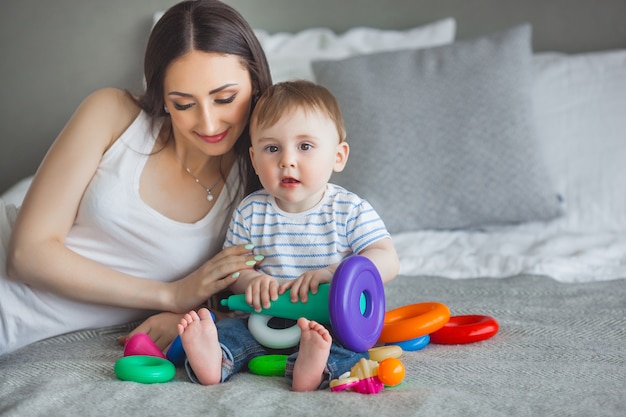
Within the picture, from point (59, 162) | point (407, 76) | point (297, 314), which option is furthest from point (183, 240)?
point (407, 76)

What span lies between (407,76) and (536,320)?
40.6 inches

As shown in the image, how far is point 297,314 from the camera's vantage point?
52.8 inches

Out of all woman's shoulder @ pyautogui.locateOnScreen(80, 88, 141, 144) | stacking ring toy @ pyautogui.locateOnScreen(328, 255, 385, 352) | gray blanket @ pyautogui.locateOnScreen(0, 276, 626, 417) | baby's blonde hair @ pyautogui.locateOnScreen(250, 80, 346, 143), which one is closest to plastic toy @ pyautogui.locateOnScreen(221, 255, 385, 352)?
stacking ring toy @ pyautogui.locateOnScreen(328, 255, 385, 352)

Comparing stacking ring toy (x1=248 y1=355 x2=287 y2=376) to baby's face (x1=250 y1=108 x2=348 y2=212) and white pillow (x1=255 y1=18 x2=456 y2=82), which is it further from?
white pillow (x1=255 y1=18 x2=456 y2=82)

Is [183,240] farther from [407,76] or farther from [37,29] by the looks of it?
[37,29]

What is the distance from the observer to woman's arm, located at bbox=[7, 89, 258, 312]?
1.59 metres

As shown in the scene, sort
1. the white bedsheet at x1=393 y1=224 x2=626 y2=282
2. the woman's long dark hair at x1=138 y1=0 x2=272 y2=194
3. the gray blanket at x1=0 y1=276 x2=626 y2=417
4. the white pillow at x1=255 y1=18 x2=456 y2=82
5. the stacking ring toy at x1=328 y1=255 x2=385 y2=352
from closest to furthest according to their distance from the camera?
the gray blanket at x1=0 y1=276 x2=626 y2=417, the stacking ring toy at x1=328 y1=255 x2=385 y2=352, the woman's long dark hair at x1=138 y1=0 x2=272 y2=194, the white bedsheet at x1=393 y1=224 x2=626 y2=282, the white pillow at x1=255 y1=18 x2=456 y2=82

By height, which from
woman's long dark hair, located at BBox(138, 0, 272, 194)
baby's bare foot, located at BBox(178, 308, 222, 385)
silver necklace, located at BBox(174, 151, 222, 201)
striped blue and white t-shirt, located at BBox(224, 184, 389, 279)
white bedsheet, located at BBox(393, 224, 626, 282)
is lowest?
white bedsheet, located at BBox(393, 224, 626, 282)

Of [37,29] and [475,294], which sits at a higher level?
[37,29]

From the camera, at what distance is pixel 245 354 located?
4.60 feet

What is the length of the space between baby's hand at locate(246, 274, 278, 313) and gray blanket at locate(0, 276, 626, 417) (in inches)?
5.2

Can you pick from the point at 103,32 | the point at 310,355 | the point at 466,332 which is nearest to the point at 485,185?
the point at 466,332

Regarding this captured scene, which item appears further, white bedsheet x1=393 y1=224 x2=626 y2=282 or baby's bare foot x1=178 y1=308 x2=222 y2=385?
white bedsheet x1=393 y1=224 x2=626 y2=282

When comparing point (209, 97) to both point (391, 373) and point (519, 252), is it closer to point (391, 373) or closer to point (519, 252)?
point (391, 373)
